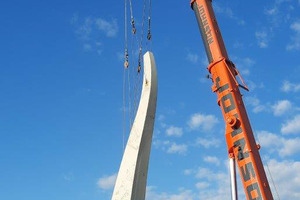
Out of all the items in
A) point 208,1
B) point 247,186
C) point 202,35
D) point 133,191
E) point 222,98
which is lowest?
point 133,191

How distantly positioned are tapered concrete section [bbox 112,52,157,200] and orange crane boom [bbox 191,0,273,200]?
8.92ft

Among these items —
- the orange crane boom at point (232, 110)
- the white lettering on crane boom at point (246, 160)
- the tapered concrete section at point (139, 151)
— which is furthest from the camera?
the orange crane boom at point (232, 110)

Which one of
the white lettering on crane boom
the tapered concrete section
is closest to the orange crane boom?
the white lettering on crane boom

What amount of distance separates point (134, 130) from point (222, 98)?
348 centimetres

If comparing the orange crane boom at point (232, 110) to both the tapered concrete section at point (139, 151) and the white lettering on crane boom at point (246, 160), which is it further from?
the tapered concrete section at point (139, 151)

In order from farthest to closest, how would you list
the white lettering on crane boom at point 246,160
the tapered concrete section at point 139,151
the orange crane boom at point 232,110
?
the orange crane boom at point 232,110 → the white lettering on crane boom at point 246,160 → the tapered concrete section at point 139,151

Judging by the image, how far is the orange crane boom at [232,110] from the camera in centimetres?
1076

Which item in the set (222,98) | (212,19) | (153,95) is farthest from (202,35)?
(153,95)

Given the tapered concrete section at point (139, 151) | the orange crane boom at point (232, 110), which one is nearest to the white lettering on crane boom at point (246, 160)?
the orange crane boom at point (232, 110)

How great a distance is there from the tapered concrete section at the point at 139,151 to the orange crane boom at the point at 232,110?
2718 mm

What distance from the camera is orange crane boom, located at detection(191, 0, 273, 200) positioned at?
424 inches

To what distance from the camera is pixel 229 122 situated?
11.5 meters

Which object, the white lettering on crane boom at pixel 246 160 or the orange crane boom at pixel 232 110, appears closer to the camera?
the white lettering on crane boom at pixel 246 160

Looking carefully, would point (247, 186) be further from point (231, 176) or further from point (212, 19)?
point (212, 19)
